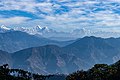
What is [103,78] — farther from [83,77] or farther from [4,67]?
[4,67]

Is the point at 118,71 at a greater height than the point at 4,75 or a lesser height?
greater

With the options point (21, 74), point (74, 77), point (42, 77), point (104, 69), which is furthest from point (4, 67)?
point (104, 69)

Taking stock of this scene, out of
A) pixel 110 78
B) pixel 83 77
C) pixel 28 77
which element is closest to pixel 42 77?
pixel 28 77

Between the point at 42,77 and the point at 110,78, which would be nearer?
the point at 110,78

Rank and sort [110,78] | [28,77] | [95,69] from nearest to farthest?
1. [110,78]
2. [95,69]
3. [28,77]

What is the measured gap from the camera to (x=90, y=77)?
8919cm

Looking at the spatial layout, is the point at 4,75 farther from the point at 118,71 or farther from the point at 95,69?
the point at 118,71

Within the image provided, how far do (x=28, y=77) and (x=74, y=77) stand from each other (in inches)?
871

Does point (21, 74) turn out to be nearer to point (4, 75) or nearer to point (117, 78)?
point (4, 75)

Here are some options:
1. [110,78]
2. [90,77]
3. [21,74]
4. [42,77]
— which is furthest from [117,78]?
[21,74]

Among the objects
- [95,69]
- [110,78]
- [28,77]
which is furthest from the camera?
[28,77]

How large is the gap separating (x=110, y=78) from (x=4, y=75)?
1315 inches

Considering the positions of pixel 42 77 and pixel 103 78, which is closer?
pixel 103 78

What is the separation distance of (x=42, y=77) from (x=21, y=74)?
782 centimetres
